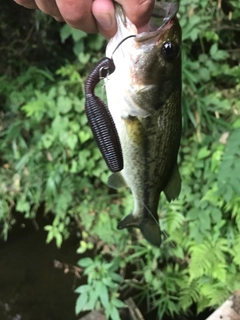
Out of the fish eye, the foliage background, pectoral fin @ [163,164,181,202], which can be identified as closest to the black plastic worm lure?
the fish eye

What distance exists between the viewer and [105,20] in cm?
79

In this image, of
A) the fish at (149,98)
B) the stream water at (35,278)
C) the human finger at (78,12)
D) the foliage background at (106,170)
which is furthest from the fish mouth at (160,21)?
the stream water at (35,278)

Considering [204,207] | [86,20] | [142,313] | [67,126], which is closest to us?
[86,20]

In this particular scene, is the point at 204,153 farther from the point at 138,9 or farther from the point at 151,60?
the point at 138,9

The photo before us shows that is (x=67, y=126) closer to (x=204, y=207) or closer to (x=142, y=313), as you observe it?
(x=204, y=207)

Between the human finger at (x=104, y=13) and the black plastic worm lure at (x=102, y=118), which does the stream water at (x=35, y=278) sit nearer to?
the black plastic worm lure at (x=102, y=118)

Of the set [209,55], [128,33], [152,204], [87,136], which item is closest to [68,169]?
[87,136]

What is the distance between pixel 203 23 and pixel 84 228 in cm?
151

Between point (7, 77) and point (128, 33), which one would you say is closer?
point (128, 33)

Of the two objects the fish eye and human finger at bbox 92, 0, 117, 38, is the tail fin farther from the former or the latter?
human finger at bbox 92, 0, 117, 38

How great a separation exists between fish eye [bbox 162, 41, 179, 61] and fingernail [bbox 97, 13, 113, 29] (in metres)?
0.13

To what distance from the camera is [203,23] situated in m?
2.36

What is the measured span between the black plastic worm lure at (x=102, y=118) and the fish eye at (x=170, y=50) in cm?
12

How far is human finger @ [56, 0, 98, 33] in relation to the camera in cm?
75
